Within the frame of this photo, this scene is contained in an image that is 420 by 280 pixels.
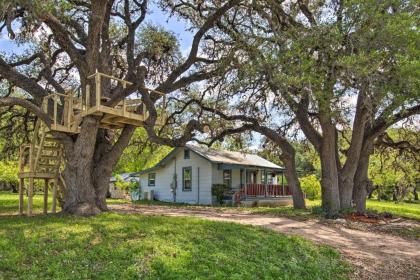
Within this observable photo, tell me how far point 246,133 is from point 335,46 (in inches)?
422

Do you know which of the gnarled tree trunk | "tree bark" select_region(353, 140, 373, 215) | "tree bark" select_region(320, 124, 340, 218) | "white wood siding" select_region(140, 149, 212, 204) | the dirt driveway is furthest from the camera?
"white wood siding" select_region(140, 149, 212, 204)

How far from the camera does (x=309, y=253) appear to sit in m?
9.56

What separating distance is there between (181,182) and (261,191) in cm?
579

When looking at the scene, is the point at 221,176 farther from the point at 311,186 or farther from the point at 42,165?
the point at 42,165

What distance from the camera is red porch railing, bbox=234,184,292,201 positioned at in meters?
28.0

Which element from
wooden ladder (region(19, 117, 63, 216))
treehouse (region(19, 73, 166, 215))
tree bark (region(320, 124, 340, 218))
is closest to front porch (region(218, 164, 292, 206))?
tree bark (region(320, 124, 340, 218))

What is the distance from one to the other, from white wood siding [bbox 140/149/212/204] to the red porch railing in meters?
2.12

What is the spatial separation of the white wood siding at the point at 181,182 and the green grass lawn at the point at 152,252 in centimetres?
1783

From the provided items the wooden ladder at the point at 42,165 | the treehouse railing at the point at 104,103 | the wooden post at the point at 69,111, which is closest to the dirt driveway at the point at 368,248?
the treehouse railing at the point at 104,103

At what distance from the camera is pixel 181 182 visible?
3072cm

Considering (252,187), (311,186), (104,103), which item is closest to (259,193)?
(252,187)

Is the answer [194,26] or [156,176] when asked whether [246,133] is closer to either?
[194,26]

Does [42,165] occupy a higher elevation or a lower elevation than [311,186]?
higher

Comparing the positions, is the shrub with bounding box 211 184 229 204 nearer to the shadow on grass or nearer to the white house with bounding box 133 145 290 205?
the white house with bounding box 133 145 290 205
